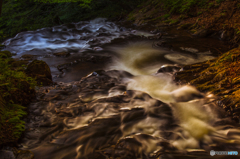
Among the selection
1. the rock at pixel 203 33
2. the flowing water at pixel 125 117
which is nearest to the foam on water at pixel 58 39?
the rock at pixel 203 33

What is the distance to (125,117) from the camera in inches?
167

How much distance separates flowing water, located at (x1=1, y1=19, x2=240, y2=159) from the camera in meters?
3.26

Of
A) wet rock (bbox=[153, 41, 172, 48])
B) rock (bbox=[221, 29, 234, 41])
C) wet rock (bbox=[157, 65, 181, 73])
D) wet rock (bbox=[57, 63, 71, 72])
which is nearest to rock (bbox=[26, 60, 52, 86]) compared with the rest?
wet rock (bbox=[57, 63, 71, 72])

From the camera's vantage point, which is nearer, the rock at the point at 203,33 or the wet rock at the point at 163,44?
the wet rock at the point at 163,44

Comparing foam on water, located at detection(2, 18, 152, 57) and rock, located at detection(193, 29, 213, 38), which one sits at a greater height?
foam on water, located at detection(2, 18, 152, 57)

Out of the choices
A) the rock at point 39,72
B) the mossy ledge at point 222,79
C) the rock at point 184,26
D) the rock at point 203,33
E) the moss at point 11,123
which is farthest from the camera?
the rock at point 184,26

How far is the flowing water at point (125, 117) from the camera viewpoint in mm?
3264

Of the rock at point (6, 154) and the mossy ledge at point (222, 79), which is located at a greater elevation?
the mossy ledge at point (222, 79)

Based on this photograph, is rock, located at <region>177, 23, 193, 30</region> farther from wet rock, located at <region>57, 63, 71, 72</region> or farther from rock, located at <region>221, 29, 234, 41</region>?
wet rock, located at <region>57, 63, 71, 72</region>

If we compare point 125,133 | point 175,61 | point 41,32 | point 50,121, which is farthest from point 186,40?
point 41,32

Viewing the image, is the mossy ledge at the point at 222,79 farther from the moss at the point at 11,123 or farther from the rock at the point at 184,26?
the rock at the point at 184,26

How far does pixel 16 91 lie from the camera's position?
4344 mm

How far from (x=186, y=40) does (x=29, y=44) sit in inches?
442

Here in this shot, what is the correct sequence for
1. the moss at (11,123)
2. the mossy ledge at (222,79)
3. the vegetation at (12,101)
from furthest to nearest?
1. the mossy ledge at (222,79)
2. the vegetation at (12,101)
3. the moss at (11,123)
